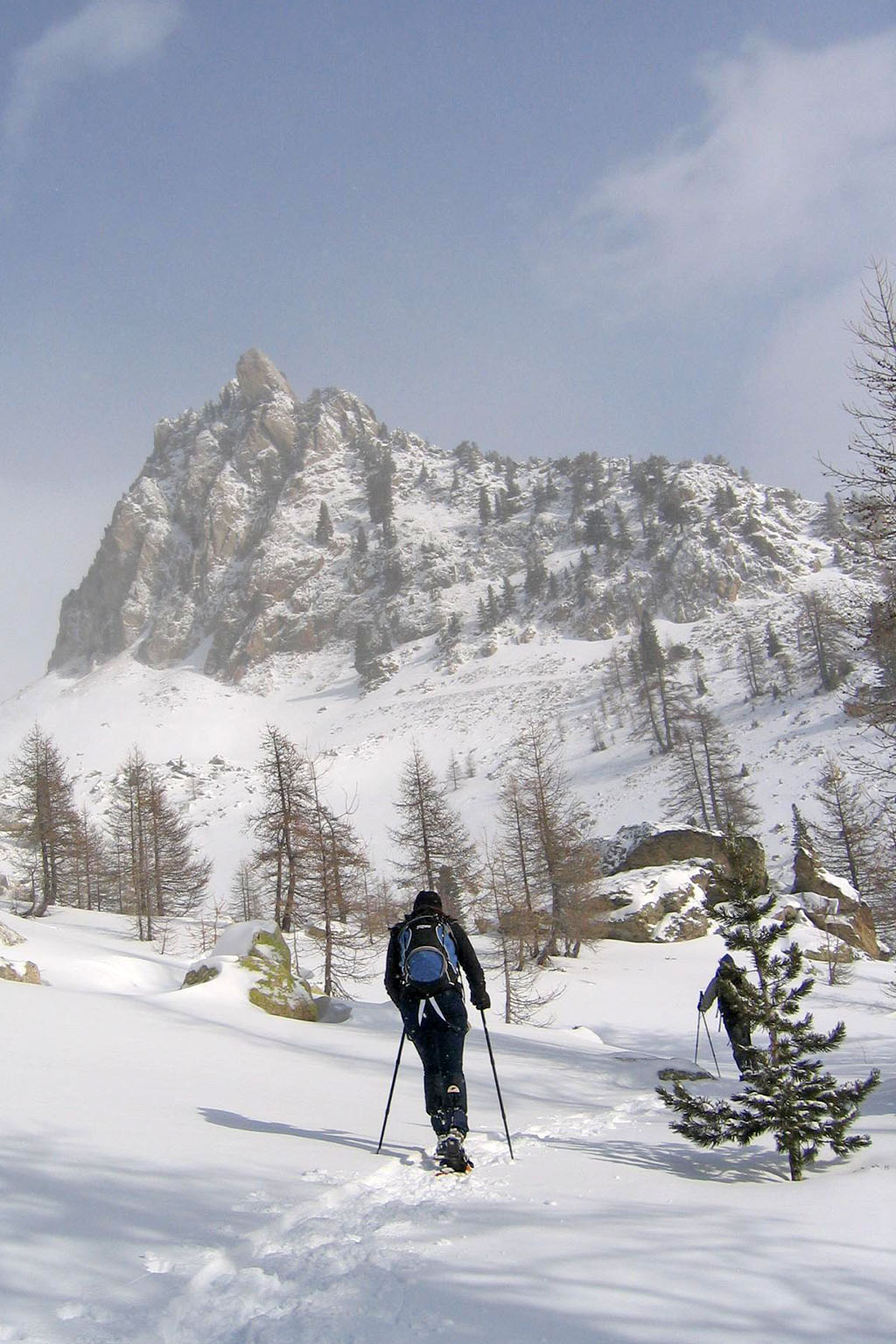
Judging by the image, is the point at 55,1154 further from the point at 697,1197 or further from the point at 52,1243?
A: the point at 697,1197

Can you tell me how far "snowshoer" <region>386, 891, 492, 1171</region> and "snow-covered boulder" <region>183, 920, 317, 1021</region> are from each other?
7905mm

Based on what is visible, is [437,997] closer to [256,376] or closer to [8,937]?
[8,937]

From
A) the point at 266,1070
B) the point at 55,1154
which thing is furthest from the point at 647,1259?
the point at 266,1070

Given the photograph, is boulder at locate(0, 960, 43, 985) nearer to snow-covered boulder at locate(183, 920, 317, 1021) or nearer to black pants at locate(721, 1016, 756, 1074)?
snow-covered boulder at locate(183, 920, 317, 1021)

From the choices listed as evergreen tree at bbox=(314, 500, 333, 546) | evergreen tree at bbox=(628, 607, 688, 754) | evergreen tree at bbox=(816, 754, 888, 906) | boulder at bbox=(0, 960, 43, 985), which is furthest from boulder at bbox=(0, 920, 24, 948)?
evergreen tree at bbox=(314, 500, 333, 546)

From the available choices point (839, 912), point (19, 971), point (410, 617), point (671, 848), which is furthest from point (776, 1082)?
point (410, 617)

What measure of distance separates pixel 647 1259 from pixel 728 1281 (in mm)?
318

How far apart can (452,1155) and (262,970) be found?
928 cm

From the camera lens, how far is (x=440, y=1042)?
5.25 meters

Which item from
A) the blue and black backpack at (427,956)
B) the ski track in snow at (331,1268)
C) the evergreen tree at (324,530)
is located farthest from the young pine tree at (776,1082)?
the evergreen tree at (324,530)

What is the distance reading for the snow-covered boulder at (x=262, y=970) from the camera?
12742 mm

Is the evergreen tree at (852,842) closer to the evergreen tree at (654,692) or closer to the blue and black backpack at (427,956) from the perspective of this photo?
the evergreen tree at (654,692)

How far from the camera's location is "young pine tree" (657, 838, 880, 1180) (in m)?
5.18

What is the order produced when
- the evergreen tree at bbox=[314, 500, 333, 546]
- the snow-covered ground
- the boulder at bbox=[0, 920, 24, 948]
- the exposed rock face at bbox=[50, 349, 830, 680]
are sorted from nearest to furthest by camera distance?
the snow-covered ground, the boulder at bbox=[0, 920, 24, 948], the exposed rock face at bbox=[50, 349, 830, 680], the evergreen tree at bbox=[314, 500, 333, 546]
